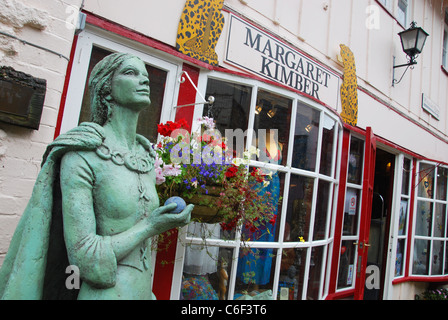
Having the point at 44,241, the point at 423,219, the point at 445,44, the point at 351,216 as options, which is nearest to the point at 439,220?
the point at 423,219

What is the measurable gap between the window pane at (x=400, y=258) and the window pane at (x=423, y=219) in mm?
442

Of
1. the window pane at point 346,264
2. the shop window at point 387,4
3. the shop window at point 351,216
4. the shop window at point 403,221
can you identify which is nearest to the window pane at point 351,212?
the shop window at point 351,216

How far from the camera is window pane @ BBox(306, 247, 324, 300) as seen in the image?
10.9 feet

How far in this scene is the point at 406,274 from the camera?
5.20m

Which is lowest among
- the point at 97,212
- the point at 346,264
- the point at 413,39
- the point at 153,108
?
the point at 346,264

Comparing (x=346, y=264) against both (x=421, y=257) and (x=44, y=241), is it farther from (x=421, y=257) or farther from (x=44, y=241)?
(x=44, y=241)

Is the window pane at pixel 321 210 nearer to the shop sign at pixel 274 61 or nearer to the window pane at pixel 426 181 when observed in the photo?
the shop sign at pixel 274 61

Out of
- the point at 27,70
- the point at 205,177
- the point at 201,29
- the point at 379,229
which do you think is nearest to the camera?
the point at 27,70

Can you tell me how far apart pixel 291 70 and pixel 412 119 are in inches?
132

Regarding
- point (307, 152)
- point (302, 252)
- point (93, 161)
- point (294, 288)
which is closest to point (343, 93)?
point (307, 152)

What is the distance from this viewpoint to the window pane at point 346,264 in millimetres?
4180

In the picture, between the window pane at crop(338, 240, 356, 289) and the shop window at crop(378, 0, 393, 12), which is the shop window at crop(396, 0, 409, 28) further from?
the window pane at crop(338, 240, 356, 289)

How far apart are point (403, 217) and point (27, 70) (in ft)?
18.3

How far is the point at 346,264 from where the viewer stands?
168 inches
